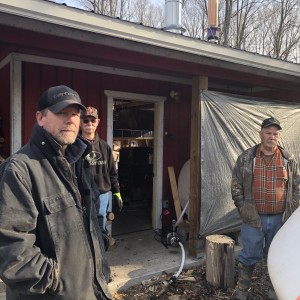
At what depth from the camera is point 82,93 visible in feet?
14.4

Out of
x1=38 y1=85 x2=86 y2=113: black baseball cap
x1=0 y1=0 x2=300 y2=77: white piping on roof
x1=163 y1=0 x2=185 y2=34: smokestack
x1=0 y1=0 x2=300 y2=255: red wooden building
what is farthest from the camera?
x1=163 y1=0 x2=185 y2=34: smokestack

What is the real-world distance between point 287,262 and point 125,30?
230cm

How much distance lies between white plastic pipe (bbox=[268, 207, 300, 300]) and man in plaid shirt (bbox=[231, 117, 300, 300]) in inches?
29.2

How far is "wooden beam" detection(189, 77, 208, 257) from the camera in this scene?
4.07m

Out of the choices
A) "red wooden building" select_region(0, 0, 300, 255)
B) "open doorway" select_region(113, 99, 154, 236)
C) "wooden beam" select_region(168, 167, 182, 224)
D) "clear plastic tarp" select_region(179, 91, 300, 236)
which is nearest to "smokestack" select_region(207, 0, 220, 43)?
"red wooden building" select_region(0, 0, 300, 255)

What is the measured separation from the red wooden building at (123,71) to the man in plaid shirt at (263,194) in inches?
40.9

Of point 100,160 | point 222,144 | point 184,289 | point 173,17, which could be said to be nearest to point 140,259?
point 184,289

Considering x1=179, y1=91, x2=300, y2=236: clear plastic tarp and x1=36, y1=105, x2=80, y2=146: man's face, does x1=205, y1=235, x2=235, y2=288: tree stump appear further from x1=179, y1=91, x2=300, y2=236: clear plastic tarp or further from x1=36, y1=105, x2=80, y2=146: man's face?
x1=36, y1=105, x2=80, y2=146: man's face

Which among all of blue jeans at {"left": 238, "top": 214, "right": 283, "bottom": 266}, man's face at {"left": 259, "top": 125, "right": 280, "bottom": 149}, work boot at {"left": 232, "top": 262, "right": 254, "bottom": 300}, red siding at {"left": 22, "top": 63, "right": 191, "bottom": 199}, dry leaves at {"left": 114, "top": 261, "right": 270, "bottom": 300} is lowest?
dry leaves at {"left": 114, "top": 261, "right": 270, "bottom": 300}

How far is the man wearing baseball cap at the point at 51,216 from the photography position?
1.30 metres

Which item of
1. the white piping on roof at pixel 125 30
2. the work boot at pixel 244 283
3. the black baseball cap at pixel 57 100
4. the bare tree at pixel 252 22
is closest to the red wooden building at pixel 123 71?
the white piping on roof at pixel 125 30

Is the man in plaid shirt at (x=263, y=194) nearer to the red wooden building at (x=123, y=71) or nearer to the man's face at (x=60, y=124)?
the red wooden building at (x=123, y=71)

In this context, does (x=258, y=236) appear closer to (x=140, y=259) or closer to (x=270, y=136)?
(x=270, y=136)

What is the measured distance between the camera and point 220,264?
355 centimetres
